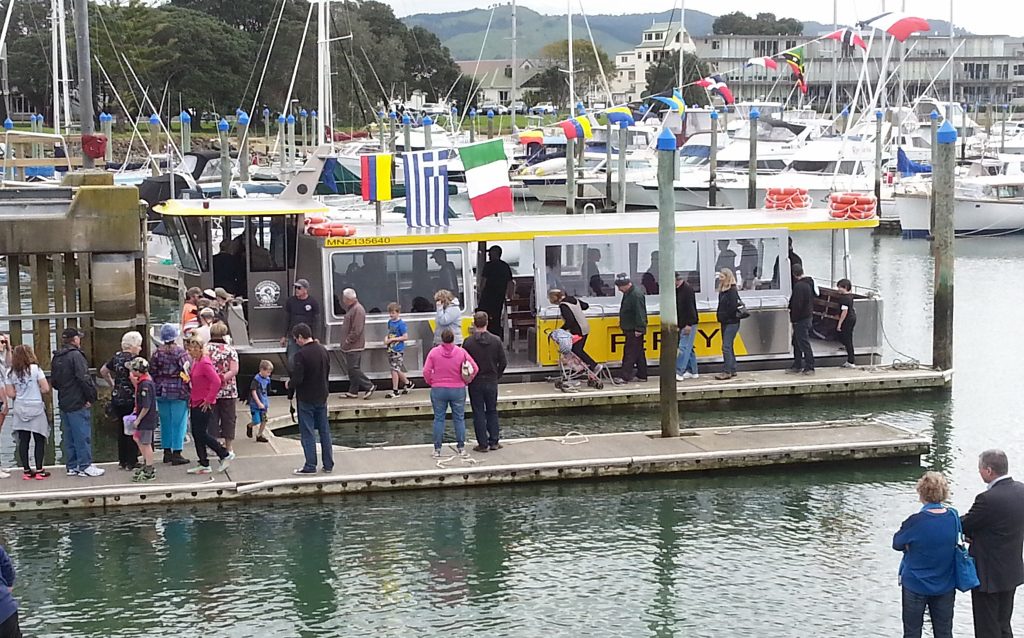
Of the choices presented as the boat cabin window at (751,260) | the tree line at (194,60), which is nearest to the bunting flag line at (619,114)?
the boat cabin window at (751,260)

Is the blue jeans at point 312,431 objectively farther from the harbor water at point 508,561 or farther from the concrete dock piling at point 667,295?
the concrete dock piling at point 667,295

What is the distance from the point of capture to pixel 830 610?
466 inches

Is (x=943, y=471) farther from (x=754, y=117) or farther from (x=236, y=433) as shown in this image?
(x=754, y=117)

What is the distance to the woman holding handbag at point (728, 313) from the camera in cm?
1900

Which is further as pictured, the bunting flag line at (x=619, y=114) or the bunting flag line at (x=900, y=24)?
the bunting flag line at (x=619, y=114)

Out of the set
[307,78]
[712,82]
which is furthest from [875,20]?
[307,78]

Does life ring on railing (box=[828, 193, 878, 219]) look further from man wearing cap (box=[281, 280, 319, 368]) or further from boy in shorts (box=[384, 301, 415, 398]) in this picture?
man wearing cap (box=[281, 280, 319, 368])

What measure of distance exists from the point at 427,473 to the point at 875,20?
991 inches

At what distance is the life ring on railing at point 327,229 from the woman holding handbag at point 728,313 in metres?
5.19

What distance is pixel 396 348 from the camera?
18453mm

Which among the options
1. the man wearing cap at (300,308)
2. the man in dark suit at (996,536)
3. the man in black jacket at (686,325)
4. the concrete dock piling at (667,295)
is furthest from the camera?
the man in black jacket at (686,325)

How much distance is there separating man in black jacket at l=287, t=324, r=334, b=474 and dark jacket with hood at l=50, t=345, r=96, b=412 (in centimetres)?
206

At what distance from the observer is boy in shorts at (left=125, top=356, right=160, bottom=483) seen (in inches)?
546

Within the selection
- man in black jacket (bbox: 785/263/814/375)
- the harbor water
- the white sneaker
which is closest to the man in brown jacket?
the white sneaker
